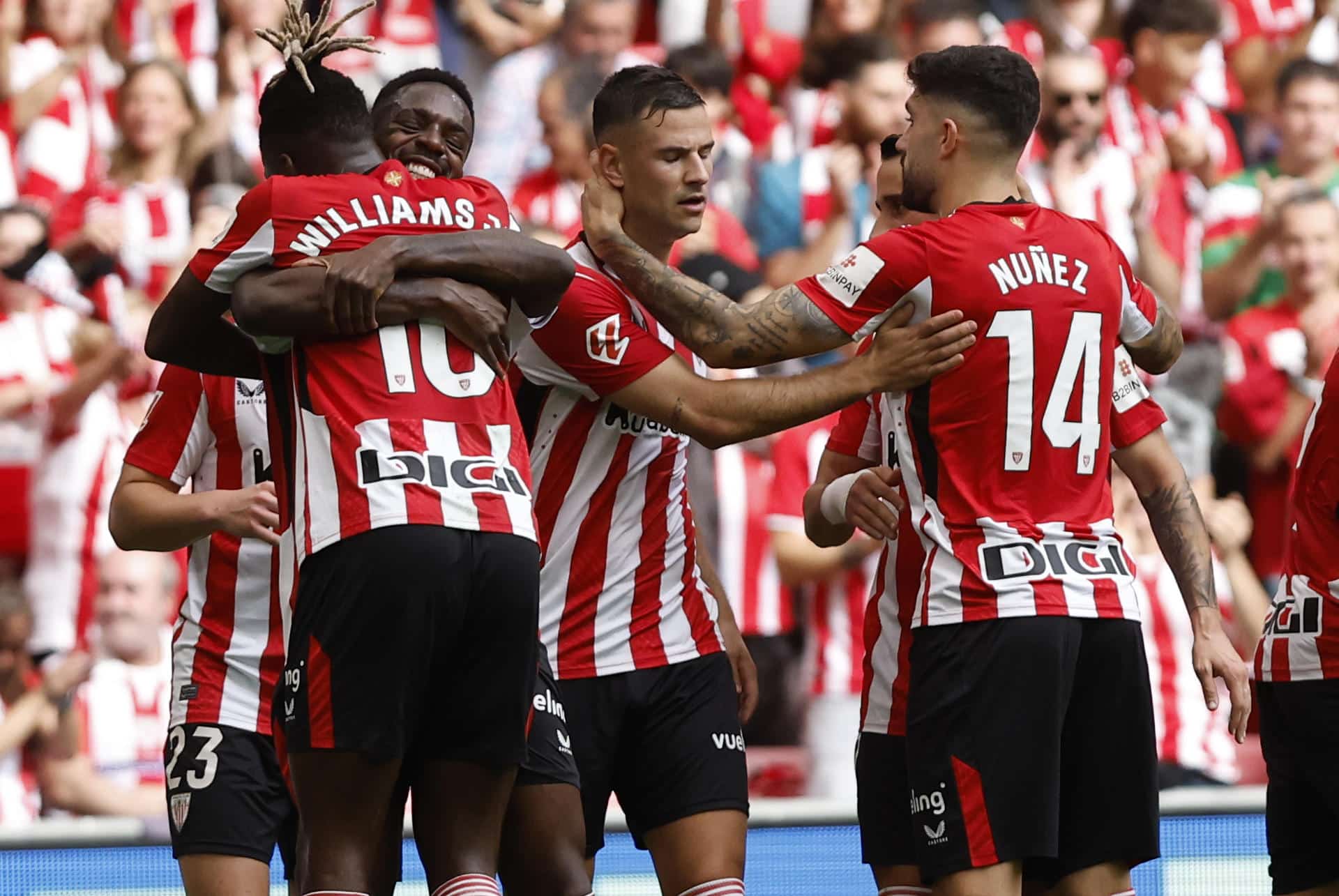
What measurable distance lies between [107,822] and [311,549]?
9.76 feet

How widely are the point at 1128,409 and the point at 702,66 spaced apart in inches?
192

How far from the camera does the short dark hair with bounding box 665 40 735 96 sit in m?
9.15

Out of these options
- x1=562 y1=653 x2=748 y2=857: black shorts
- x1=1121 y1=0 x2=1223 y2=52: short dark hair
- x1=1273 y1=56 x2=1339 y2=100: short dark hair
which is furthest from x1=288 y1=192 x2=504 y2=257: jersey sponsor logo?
x1=1273 y1=56 x2=1339 y2=100: short dark hair

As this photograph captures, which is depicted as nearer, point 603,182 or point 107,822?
point 603,182

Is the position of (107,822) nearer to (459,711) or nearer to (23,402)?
(23,402)

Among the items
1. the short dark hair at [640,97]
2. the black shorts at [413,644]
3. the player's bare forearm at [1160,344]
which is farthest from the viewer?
the short dark hair at [640,97]

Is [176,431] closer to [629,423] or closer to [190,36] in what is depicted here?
[629,423]

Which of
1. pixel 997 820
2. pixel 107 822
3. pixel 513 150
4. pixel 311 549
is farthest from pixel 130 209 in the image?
pixel 997 820

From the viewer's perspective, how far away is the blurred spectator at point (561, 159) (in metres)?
8.94

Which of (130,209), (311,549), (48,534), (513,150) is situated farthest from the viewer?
(513,150)

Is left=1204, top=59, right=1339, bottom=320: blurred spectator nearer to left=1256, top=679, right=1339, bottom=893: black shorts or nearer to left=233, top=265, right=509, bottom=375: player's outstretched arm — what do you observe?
left=1256, top=679, right=1339, bottom=893: black shorts

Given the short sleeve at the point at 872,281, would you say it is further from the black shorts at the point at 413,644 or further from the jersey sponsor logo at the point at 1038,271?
the black shorts at the point at 413,644

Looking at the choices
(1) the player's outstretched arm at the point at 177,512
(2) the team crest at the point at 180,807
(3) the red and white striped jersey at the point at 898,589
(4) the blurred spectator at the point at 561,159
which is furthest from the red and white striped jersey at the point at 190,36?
(3) the red and white striped jersey at the point at 898,589

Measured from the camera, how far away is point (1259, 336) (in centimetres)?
924
